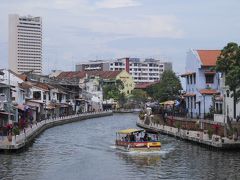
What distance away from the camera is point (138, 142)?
53.4m

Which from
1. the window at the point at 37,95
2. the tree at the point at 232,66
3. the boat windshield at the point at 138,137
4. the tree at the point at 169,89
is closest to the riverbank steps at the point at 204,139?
the boat windshield at the point at 138,137

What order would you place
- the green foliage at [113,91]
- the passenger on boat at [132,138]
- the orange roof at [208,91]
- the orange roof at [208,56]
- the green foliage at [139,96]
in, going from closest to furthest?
the passenger on boat at [132,138] → the orange roof at [208,91] → the orange roof at [208,56] → the green foliage at [113,91] → the green foliage at [139,96]

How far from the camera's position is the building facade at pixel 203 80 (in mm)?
82750

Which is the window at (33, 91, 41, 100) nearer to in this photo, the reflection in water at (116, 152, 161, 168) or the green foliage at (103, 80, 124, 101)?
the reflection in water at (116, 152, 161, 168)

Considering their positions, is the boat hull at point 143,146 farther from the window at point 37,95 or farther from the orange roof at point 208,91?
the window at point 37,95

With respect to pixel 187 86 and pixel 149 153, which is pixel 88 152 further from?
pixel 187 86

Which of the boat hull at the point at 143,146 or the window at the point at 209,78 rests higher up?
the window at the point at 209,78

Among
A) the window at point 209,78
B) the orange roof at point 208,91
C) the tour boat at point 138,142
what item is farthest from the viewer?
the window at point 209,78

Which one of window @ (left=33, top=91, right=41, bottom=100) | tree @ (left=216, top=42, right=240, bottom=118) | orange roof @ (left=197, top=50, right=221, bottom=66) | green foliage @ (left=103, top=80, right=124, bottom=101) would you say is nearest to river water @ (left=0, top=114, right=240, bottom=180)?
tree @ (left=216, top=42, right=240, bottom=118)

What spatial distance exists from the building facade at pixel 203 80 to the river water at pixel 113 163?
22474mm

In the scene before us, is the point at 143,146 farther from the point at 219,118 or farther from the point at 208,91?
the point at 208,91

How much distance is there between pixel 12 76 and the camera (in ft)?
306

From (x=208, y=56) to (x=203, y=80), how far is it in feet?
12.8

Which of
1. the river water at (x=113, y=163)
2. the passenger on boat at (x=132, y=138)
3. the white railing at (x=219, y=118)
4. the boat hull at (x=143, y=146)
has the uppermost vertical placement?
the white railing at (x=219, y=118)
